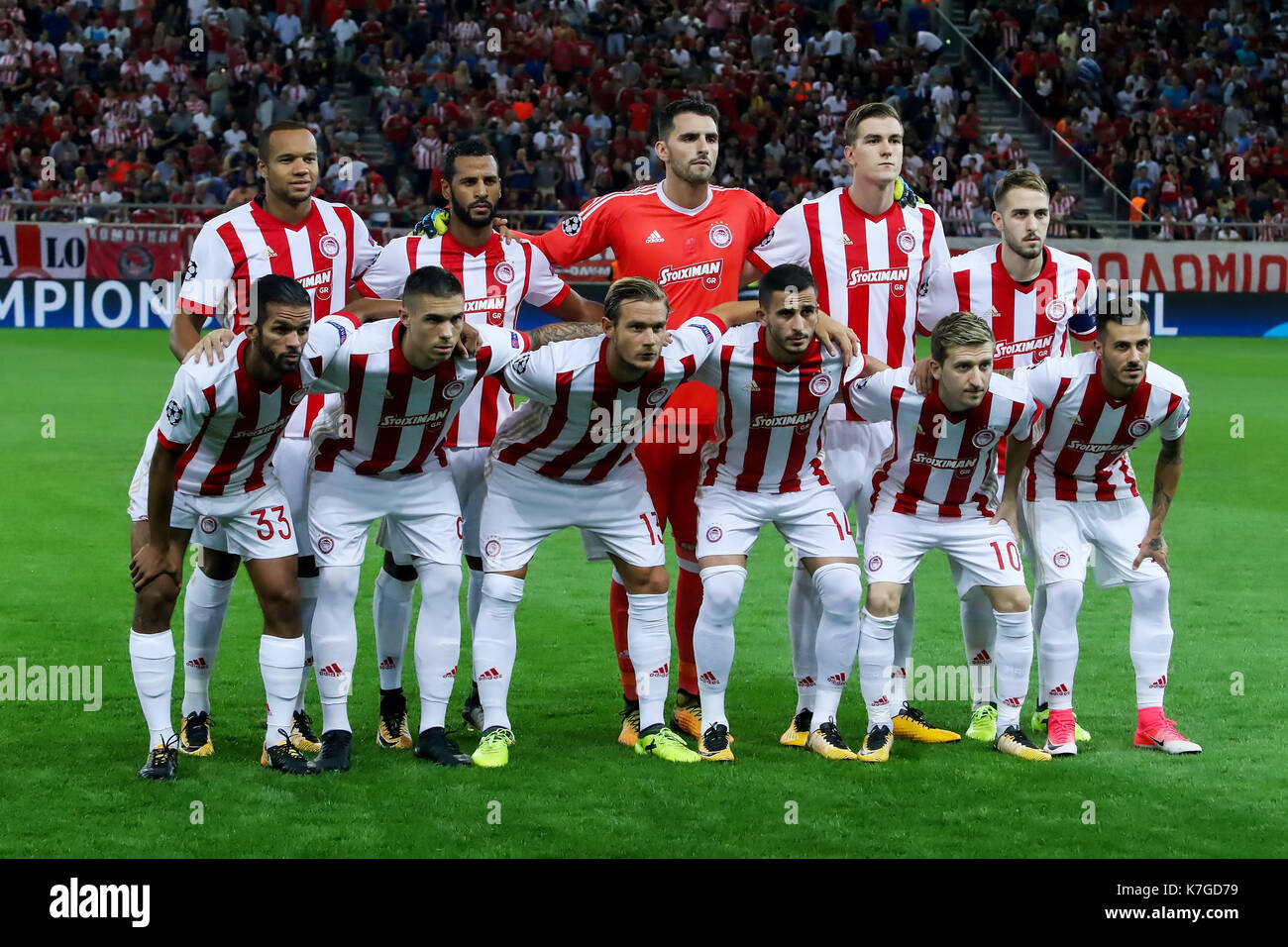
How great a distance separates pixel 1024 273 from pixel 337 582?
126 inches

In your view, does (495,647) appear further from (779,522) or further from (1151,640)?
(1151,640)

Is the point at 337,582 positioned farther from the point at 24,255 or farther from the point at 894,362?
the point at 24,255

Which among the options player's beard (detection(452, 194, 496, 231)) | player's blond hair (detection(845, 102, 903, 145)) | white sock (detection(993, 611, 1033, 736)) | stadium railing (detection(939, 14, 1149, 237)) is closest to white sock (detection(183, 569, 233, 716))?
player's beard (detection(452, 194, 496, 231))

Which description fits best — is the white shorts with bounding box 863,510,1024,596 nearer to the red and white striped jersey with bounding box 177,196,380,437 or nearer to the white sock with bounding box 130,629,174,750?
the red and white striped jersey with bounding box 177,196,380,437

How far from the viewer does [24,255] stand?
23469 mm

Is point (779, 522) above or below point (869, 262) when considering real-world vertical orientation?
below

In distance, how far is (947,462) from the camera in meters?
6.50

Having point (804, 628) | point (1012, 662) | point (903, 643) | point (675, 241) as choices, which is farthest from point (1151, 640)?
point (675, 241)

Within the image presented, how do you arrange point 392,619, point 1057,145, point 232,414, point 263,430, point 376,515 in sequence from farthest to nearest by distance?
point 1057,145 < point 392,619 < point 376,515 < point 263,430 < point 232,414

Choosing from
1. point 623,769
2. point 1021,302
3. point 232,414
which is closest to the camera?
point 232,414

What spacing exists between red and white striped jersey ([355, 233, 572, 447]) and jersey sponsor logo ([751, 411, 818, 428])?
1087mm

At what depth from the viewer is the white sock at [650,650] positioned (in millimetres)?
6457

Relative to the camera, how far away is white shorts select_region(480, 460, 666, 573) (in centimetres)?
649

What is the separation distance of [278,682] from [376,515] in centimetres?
72
